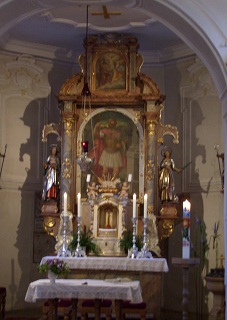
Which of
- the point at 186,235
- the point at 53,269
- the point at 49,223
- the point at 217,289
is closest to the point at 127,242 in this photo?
the point at 49,223

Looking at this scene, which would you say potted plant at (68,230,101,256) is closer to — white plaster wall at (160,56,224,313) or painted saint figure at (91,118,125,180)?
painted saint figure at (91,118,125,180)

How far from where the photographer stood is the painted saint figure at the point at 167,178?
12.4 metres

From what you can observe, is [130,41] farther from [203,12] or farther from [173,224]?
[203,12]

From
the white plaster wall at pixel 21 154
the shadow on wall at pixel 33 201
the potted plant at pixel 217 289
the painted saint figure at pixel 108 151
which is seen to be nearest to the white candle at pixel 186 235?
the potted plant at pixel 217 289

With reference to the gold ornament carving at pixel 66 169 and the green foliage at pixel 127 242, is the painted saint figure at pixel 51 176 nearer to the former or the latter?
the gold ornament carving at pixel 66 169

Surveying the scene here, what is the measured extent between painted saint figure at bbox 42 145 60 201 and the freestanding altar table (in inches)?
58.7

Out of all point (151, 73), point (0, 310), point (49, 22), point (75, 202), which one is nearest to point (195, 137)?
point (151, 73)

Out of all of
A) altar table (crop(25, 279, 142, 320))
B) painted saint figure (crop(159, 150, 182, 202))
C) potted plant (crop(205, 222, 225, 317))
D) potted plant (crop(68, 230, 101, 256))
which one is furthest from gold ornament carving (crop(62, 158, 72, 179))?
altar table (crop(25, 279, 142, 320))

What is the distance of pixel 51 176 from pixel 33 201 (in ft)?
3.76

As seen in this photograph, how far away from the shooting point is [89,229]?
12.3 m

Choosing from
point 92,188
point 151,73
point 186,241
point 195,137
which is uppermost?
point 151,73

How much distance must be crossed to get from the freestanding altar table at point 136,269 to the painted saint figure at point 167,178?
1424 millimetres

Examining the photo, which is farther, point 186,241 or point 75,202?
point 75,202

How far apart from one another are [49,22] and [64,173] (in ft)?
9.50
